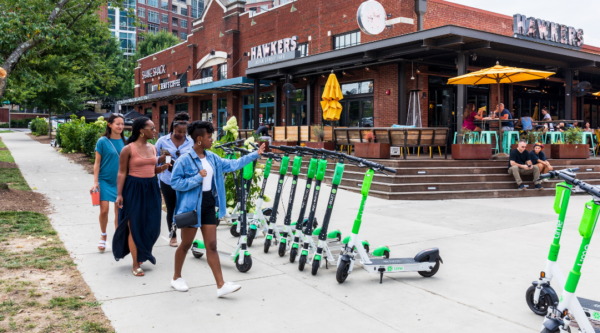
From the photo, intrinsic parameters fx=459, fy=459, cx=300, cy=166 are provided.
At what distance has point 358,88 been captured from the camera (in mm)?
19859

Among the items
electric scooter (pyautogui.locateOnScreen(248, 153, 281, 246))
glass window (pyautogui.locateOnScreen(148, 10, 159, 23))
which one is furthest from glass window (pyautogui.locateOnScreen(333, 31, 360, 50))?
glass window (pyautogui.locateOnScreen(148, 10, 159, 23))

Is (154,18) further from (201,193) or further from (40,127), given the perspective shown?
(201,193)

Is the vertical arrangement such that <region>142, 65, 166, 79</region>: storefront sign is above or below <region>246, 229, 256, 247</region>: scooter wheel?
above

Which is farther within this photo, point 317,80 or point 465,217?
point 317,80

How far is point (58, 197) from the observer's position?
1041 centimetres

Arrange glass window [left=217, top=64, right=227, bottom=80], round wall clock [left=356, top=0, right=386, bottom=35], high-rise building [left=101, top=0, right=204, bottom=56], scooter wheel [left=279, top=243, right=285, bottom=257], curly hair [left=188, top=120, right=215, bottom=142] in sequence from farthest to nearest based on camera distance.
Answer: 1. high-rise building [left=101, top=0, right=204, bottom=56]
2. glass window [left=217, top=64, right=227, bottom=80]
3. round wall clock [left=356, top=0, right=386, bottom=35]
4. scooter wheel [left=279, top=243, right=285, bottom=257]
5. curly hair [left=188, top=120, right=215, bottom=142]

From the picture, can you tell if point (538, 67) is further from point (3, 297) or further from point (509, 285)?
point (3, 297)

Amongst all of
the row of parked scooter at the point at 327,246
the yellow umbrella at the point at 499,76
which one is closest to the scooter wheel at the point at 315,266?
the row of parked scooter at the point at 327,246

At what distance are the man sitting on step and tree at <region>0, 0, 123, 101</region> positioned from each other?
38.0 ft

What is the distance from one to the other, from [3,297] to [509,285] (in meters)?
4.89

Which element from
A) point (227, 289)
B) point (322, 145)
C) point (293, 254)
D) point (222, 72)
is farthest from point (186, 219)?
point (222, 72)

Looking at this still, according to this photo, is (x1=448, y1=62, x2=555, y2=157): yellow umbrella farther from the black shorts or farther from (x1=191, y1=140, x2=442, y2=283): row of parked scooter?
the black shorts

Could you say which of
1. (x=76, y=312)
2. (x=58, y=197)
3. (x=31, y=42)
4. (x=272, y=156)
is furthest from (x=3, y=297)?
(x=31, y=42)

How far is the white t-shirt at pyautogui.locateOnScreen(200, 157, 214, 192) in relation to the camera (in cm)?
436
